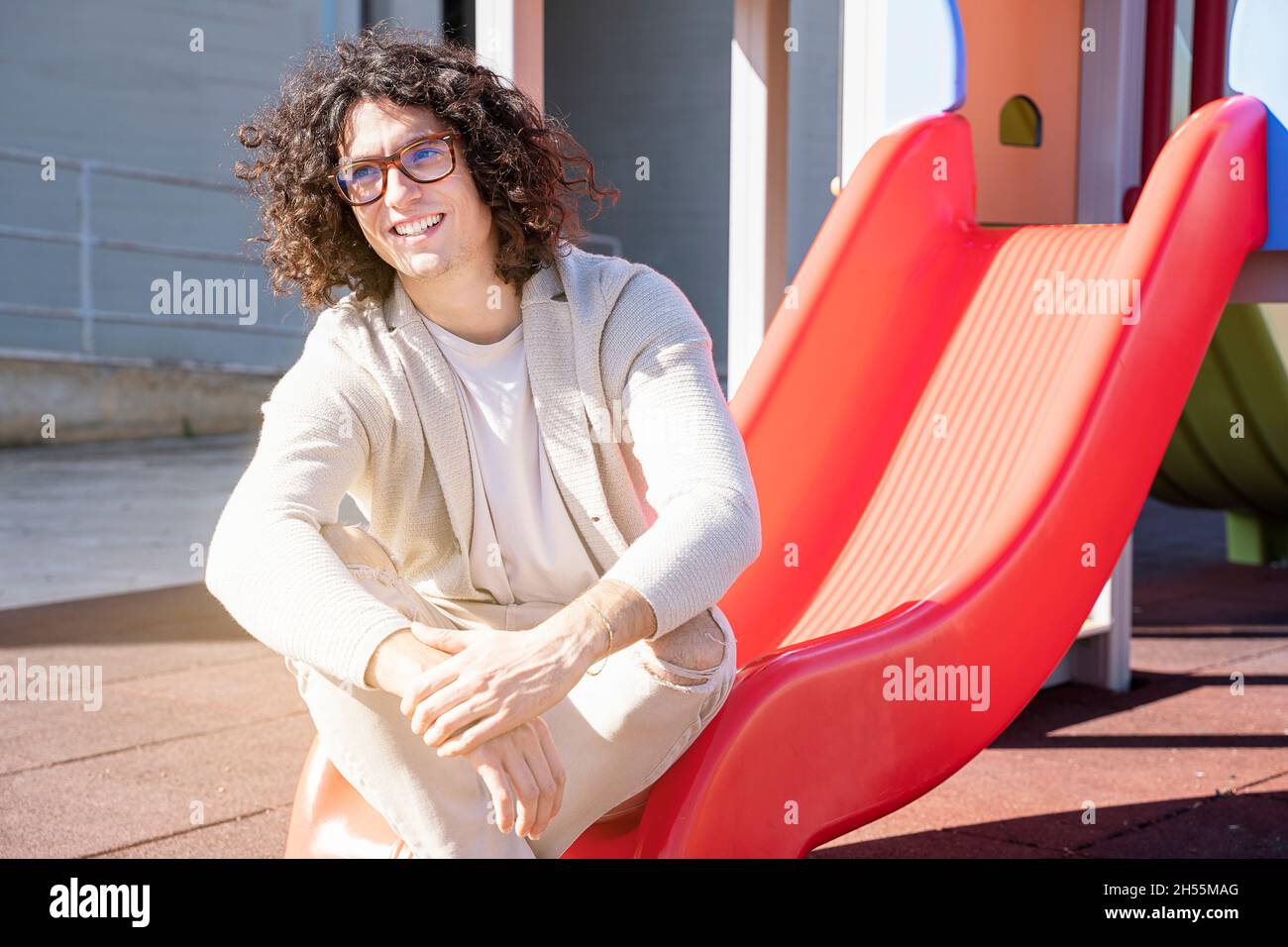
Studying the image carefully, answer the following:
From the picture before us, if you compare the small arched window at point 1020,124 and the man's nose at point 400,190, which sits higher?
the small arched window at point 1020,124

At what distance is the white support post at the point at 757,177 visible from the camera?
12.1 ft

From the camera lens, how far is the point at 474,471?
6.48 feet

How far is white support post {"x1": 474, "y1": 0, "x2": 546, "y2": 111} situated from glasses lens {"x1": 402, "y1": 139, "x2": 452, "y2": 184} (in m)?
1.03

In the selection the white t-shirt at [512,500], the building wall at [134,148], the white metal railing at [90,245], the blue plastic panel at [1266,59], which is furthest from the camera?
the building wall at [134,148]

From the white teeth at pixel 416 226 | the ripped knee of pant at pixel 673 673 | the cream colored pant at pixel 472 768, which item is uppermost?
the white teeth at pixel 416 226

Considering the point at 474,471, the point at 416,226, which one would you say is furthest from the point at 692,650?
the point at 416,226

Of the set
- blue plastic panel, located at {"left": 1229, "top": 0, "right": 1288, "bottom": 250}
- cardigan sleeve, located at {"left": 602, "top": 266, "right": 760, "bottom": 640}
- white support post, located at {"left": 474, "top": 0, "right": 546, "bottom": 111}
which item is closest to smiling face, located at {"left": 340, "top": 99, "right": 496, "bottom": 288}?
cardigan sleeve, located at {"left": 602, "top": 266, "right": 760, "bottom": 640}

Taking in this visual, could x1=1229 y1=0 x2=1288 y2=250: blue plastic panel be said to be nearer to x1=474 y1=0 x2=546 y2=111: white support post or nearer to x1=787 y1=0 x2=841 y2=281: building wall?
x1=474 y1=0 x2=546 y2=111: white support post

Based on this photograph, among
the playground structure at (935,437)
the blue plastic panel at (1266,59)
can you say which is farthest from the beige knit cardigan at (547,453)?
the blue plastic panel at (1266,59)

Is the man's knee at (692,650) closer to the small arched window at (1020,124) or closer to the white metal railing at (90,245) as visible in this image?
the small arched window at (1020,124)

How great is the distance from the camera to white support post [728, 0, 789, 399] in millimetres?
3682

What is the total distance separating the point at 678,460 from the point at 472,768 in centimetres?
47

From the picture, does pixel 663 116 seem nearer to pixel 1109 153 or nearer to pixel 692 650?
pixel 1109 153
